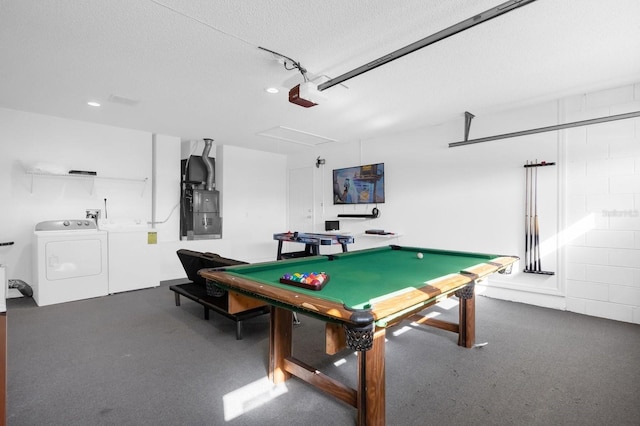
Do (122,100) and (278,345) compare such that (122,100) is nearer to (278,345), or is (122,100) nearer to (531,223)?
(278,345)

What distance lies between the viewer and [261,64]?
2844mm

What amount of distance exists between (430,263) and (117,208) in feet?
16.2

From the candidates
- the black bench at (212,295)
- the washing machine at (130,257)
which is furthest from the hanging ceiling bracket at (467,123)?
the washing machine at (130,257)

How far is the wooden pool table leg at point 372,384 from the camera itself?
161 cm

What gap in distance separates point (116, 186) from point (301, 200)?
3530mm

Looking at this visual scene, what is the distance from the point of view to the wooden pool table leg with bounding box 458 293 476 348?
2.67 metres

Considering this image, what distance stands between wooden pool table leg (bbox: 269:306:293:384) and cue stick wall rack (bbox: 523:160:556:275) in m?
3.38

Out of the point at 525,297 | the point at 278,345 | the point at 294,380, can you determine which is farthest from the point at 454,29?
the point at 525,297

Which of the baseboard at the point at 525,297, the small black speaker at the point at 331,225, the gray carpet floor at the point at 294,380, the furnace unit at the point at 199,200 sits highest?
the furnace unit at the point at 199,200

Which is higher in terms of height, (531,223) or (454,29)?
(454,29)

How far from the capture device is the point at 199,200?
583 cm

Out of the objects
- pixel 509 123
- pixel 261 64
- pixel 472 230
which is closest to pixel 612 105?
pixel 509 123

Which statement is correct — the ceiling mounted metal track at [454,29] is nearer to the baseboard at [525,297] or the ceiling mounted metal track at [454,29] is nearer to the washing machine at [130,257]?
the baseboard at [525,297]

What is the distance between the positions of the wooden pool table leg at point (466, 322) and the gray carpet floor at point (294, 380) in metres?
0.10
